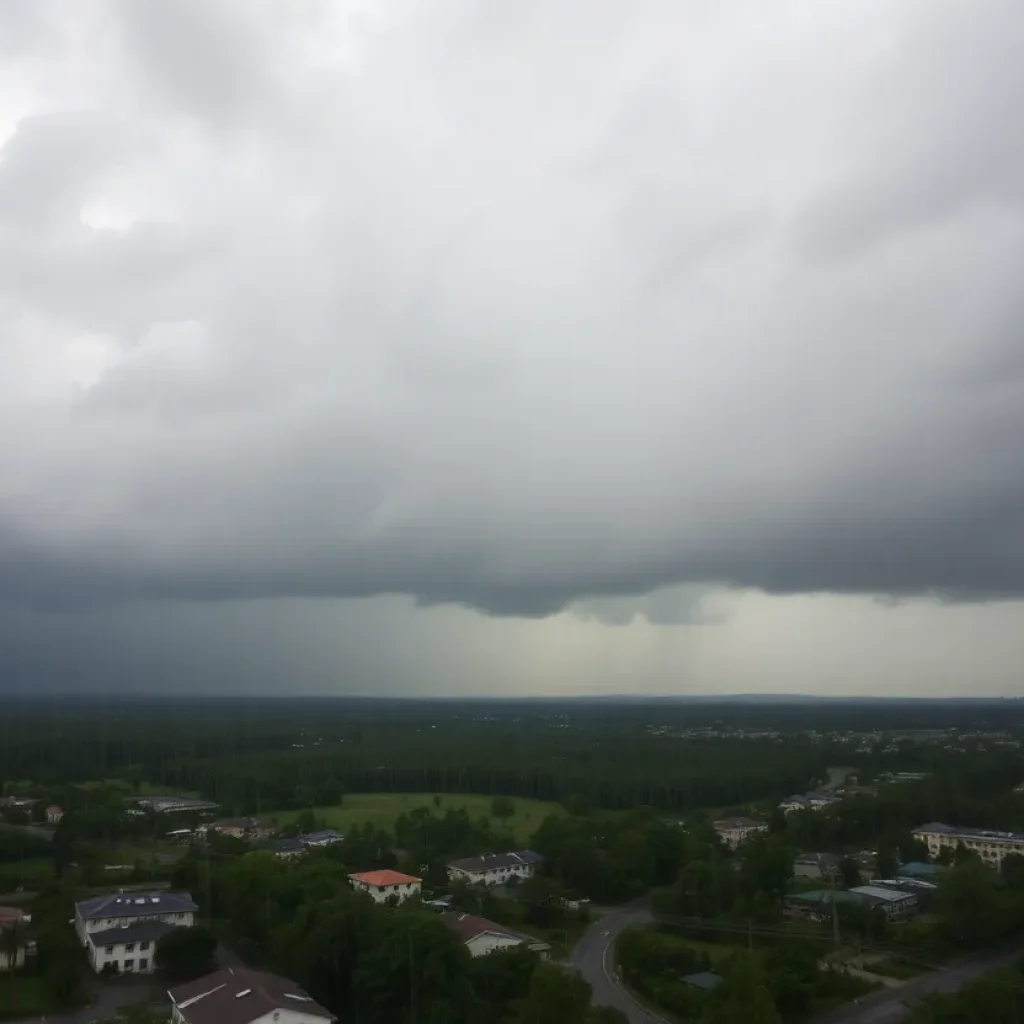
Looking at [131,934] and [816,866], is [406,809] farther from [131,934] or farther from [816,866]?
[131,934]

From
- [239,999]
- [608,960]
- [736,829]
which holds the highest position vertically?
[239,999]

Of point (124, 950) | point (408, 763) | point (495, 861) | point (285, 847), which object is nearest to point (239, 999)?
point (124, 950)

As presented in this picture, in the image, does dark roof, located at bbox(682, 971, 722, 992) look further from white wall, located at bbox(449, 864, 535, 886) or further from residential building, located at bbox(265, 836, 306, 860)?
residential building, located at bbox(265, 836, 306, 860)

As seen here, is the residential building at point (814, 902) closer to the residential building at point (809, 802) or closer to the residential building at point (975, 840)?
the residential building at point (975, 840)

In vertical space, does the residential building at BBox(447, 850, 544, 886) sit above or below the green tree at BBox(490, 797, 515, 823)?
above

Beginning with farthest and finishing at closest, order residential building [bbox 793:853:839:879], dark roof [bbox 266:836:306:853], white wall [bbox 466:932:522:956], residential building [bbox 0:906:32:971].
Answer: dark roof [bbox 266:836:306:853], residential building [bbox 793:853:839:879], white wall [bbox 466:932:522:956], residential building [bbox 0:906:32:971]

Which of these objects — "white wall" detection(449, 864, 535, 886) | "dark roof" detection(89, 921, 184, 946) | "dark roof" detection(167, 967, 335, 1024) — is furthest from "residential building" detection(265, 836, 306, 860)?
"dark roof" detection(167, 967, 335, 1024)
